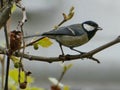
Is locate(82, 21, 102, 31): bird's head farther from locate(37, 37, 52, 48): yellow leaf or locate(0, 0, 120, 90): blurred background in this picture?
locate(0, 0, 120, 90): blurred background

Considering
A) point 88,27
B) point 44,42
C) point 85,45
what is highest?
point 44,42

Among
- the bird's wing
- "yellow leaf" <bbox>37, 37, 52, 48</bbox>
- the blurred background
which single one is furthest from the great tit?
Answer: the blurred background

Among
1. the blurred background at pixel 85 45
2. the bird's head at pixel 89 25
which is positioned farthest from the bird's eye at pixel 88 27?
the blurred background at pixel 85 45

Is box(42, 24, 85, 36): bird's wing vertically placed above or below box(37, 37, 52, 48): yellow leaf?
below

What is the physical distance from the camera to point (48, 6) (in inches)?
217

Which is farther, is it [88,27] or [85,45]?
[85,45]

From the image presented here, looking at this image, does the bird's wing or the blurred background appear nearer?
the bird's wing

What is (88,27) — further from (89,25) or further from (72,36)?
(72,36)

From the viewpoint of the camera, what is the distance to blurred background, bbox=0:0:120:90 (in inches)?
201

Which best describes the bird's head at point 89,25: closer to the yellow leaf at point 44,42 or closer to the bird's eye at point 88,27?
Result: the bird's eye at point 88,27

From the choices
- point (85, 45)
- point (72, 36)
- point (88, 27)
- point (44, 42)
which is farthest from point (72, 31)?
point (85, 45)

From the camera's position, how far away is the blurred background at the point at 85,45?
5.10 meters

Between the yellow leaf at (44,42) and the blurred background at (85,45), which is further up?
the yellow leaf at (44,42)

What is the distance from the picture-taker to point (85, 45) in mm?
4988
